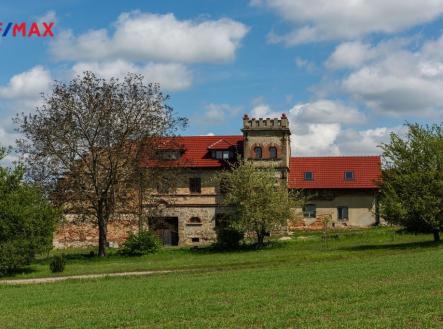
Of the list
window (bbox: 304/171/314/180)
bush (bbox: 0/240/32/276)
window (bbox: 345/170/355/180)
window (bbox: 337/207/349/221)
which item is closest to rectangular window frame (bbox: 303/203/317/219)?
window (bbox: 337/207/349/221)

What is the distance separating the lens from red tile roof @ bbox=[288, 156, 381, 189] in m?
59.5

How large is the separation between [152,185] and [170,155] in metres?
8.06

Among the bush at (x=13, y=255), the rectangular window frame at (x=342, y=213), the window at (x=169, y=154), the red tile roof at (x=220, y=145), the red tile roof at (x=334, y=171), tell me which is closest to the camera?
the bush at (x=13, y=255)

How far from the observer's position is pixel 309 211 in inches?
2346

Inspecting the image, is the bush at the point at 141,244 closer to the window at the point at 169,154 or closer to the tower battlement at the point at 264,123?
the window at the point at 169,154

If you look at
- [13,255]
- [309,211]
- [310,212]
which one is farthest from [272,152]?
[13,255]

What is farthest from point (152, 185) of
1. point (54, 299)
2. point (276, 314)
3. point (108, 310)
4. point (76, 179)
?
point (276, 314)

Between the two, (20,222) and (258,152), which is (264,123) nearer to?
(258,152)

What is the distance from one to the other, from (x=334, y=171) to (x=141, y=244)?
77.9 ft

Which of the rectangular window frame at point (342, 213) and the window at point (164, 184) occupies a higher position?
the window at point (164, 184)

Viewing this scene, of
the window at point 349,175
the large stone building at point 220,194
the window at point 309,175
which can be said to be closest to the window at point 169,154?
the large stone building at point 220,194

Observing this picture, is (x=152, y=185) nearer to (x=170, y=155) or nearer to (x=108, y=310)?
(x=170, y=155)

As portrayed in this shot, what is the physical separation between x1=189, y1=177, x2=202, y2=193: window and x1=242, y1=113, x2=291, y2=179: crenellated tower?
5.19 metres

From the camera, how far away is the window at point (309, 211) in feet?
195
